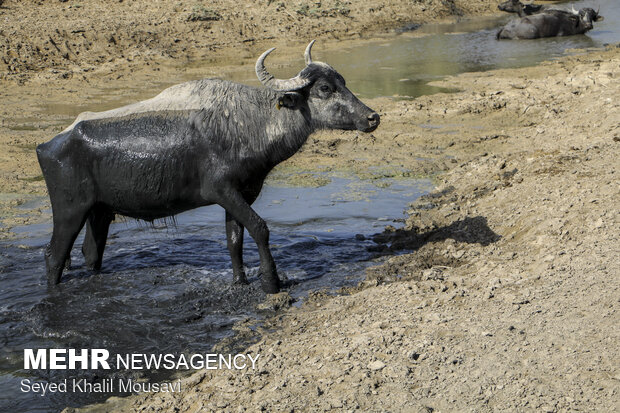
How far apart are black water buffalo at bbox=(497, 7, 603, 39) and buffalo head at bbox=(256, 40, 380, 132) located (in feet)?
59.0

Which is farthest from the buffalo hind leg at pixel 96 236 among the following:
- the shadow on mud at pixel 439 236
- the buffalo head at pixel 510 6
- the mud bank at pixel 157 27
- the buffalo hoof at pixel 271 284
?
the buffalo head at pixel 510 6

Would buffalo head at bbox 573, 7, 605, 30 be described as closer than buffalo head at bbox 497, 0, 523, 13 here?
Yes

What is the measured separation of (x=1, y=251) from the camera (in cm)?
827

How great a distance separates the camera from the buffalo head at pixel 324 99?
6.64 metres

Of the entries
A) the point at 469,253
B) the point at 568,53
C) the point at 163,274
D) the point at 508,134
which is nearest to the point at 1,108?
the point at 163,274

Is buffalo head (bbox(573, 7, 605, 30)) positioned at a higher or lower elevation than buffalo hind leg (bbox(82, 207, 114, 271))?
higher

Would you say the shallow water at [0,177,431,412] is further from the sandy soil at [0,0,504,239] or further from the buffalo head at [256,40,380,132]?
the sandy soil at [0,0,504,239]

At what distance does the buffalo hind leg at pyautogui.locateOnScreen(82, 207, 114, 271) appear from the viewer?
23.8ft

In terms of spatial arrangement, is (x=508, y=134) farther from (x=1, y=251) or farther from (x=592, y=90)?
(x=1, y=251)

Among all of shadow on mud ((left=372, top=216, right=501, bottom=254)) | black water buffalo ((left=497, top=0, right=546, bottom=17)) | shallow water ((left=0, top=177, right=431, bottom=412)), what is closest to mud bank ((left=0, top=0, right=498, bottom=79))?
black water buffalo ((left=497, top=0, right=546, bottom=17))

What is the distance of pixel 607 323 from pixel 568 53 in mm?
16955

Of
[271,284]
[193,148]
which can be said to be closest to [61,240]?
[193,148]

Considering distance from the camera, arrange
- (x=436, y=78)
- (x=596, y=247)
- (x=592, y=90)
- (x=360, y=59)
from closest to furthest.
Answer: (x=596, y=247) < (x=592, y=90) < (x=436, y=78) < (x=360, y=59)

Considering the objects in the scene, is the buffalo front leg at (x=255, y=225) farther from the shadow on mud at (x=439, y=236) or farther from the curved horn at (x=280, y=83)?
the shadow on mud at (x=439, y=236)
